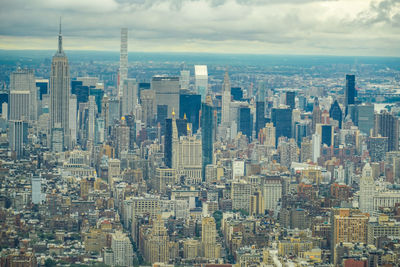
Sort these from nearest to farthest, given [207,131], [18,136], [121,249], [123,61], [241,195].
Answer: [121,249], [241,195], [18,136], [123,61], [207,131]

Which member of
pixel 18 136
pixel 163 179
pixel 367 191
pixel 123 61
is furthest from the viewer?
pixel 123 61

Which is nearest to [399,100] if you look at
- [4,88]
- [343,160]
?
[343,160]

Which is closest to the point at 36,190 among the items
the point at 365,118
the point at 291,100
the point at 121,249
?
the point at 121,249

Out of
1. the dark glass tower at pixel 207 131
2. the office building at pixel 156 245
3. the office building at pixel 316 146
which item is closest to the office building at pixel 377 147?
the office building at pixel 316 146

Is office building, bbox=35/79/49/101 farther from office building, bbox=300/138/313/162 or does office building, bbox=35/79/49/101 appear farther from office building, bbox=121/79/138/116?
office building, bbox=300/138/313/162

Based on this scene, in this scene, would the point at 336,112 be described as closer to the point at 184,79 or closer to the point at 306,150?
the point at 306,150

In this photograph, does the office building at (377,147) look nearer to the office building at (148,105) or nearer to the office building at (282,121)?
the office building at (282,121)
